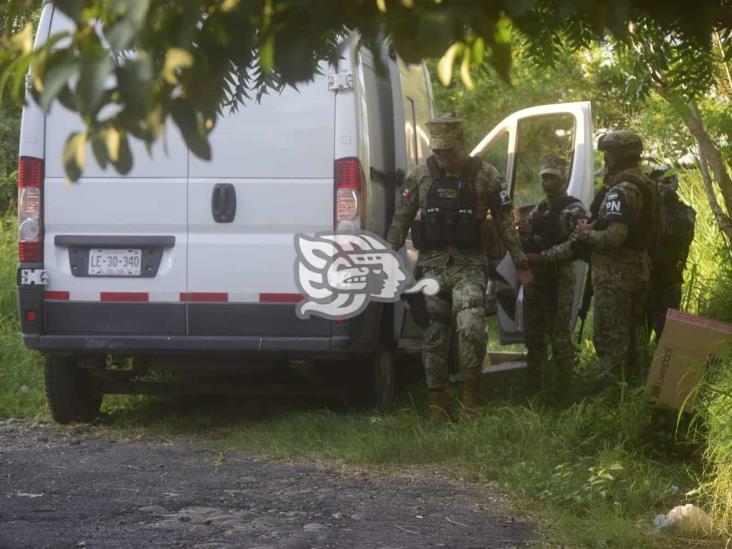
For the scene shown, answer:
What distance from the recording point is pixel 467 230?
753cm

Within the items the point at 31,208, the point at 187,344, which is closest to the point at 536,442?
the point at 187,344

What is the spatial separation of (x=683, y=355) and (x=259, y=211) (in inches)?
92.0

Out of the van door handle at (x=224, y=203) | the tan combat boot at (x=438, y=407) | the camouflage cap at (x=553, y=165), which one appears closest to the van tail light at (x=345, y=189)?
the van door handle at (x=224, y=203)

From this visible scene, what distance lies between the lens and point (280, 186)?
22.9 ft

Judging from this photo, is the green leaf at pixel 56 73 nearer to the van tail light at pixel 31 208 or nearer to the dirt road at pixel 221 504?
the dirt road at pixel 221 504

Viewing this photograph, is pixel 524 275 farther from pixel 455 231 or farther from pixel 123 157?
pixel 123 157

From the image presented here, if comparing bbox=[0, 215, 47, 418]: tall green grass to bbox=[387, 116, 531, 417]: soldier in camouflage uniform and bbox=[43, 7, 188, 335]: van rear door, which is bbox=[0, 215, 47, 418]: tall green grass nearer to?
bbox=[43, 7, 188, 335]: van rear door

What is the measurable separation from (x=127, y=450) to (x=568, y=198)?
327 centimetres

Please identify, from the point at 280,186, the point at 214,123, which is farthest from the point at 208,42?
the point at 280,186

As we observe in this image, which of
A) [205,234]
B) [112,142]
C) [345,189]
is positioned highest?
[112,142]

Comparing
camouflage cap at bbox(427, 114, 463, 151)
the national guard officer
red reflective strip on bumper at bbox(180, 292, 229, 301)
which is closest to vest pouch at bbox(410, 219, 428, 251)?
camouflage cap at bbox(427, 114, 463, 151)

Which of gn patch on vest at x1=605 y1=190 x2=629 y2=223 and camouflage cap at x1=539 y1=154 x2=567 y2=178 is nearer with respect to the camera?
gn patch on vest at x1=605 y1=190 x2=629 y2=223

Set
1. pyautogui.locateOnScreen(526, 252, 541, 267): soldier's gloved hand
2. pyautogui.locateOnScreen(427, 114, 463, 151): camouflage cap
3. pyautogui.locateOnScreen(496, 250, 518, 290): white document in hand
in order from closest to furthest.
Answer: pyautogui.locateOnScreen(427, 114, 463, 151): camouflage cap < pyautogui.locateOnScreen(526, 252, 541, 267): soldier's gloved hand < pyautogui.locateOnScreen(496, 250, 518, 290): white document in hand

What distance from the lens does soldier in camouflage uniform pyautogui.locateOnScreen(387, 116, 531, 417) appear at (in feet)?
24.6
